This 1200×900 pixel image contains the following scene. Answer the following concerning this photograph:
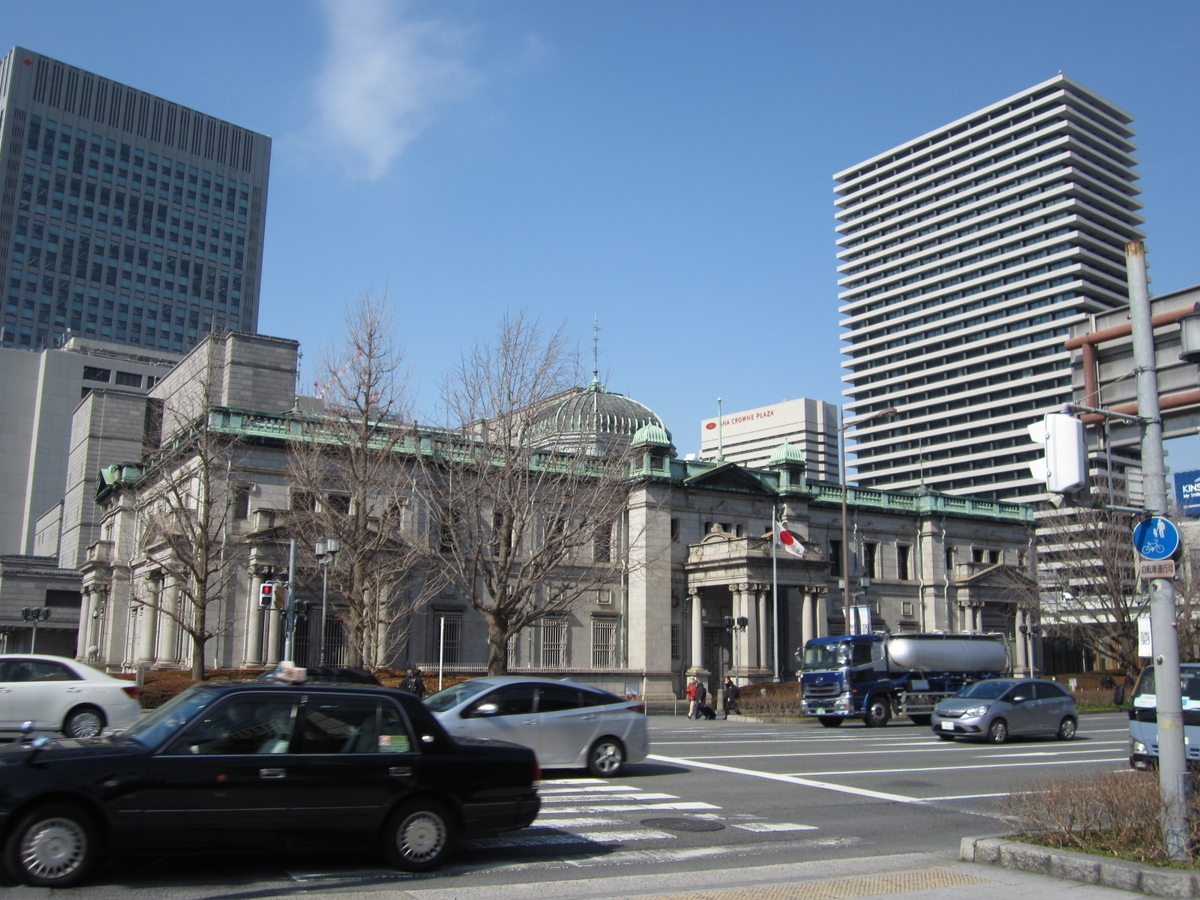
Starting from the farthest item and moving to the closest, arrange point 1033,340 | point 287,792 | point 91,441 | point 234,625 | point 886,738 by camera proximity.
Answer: point 1033,340 → point 91,441 → point 234,625 → point 886,738 → point 287,792

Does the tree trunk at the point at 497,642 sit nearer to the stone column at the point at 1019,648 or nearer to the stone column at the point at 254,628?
the stone column at the point at 254,628

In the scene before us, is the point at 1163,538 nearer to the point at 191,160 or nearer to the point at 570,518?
the point at 570,518

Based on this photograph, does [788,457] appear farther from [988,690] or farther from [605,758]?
[605,758]

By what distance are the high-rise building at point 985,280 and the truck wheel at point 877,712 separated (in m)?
98.5

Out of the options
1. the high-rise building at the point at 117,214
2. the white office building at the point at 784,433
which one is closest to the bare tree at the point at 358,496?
the high-rise building at the point at 117,214

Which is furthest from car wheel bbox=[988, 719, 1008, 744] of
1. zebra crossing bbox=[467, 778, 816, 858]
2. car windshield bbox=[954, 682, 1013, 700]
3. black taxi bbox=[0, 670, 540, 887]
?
black taxi bbox=[0, 670, 540, 887]

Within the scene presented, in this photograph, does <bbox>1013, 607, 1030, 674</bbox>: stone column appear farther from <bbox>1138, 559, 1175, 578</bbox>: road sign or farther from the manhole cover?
<bbox>1138, 559, 1175, 578</bbox>: road sign

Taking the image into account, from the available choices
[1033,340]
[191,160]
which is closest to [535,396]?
[1033,340]

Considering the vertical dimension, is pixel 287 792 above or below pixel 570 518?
below

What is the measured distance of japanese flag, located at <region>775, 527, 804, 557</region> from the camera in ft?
157

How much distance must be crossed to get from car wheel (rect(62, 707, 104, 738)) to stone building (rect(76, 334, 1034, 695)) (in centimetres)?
1888

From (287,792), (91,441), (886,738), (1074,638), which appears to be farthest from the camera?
(91,441)

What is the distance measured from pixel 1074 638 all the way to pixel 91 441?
208ft

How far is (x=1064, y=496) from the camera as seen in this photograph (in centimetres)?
945
